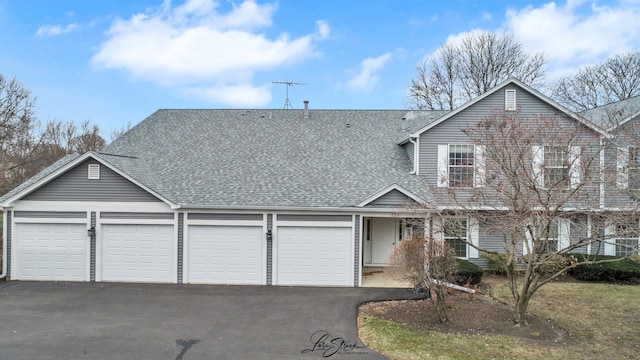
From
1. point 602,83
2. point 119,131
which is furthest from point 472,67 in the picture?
point 119,131

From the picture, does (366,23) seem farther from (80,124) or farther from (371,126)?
(80,124)

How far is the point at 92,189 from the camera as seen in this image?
12.8 m

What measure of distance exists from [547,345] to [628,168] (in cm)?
594

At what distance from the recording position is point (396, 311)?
9883 millimetres

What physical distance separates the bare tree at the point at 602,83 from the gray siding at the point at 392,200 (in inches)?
862

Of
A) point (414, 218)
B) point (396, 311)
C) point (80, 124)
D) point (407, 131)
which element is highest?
point (80, 124)

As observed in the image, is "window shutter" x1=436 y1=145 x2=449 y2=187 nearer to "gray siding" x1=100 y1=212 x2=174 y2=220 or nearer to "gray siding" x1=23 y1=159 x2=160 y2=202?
"gray siding" x1=100 y1=212 x2=174 y2=220

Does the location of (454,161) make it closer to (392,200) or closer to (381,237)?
(392,200)

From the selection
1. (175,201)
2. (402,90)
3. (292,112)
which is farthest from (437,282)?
(402,90)

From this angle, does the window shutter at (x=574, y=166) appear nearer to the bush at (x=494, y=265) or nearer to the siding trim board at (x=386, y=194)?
the bush at (x=494, y=265)

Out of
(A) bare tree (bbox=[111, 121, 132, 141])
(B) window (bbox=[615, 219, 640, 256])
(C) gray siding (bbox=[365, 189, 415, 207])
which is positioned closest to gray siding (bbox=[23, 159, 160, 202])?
(C) gray siding (bbox=[365, 189, 415, 207])

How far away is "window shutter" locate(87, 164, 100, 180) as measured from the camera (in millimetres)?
12742

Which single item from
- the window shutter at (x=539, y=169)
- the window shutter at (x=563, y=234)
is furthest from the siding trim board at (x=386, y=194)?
the window shutter at (x=563, y=234)

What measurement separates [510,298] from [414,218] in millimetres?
3725
